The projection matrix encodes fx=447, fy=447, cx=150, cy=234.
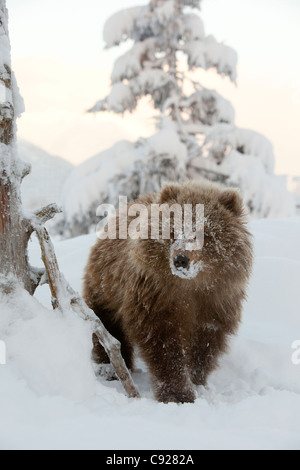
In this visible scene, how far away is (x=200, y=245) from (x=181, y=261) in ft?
0.57

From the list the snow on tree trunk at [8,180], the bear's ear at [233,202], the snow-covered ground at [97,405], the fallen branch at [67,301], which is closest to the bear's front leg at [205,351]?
the snow-covered ground at [97,405]

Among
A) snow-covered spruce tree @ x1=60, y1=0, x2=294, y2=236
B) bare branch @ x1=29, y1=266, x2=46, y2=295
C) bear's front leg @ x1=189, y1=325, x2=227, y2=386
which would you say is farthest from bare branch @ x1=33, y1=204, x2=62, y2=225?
snow-covered spruce tree @ x1=60, y1=0, x2=294, y2=236

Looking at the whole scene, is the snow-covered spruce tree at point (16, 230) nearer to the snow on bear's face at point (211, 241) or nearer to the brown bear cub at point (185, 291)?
the brown bear cub at point (185, 291)

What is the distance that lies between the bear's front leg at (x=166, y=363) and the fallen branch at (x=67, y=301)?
21 centimetres

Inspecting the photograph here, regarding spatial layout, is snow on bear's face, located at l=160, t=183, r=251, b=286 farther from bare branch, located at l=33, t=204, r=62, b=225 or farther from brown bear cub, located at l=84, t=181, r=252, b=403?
bare branch, located at l=33, t=204, r=62, b=225

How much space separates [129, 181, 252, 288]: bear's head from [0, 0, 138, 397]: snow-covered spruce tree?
54cm

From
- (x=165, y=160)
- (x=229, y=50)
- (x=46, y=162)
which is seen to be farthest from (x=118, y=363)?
(x=46, y=162)

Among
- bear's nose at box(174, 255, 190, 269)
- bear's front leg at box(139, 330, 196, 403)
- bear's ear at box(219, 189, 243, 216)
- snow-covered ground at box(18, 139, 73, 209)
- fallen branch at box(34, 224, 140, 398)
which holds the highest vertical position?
snow-covered ground at box(18, 139, 73, 209)

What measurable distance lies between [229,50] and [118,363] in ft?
43.5

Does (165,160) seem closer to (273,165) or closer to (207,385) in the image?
(273,165)

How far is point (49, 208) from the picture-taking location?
257 cm

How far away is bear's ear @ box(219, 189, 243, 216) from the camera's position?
2.90 meters

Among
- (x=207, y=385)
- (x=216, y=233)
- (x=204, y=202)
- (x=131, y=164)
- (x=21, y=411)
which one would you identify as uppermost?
(x=131, y=164)

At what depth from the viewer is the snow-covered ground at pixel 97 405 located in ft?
5.81
